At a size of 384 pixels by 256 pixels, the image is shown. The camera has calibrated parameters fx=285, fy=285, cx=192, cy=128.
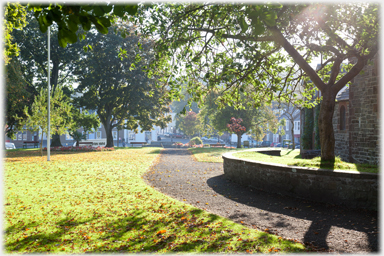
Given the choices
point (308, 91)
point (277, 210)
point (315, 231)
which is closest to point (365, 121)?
point (308, 91)

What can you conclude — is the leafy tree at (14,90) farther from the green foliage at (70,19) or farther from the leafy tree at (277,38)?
the green foliage at (70,19)

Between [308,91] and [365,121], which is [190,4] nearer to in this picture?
[308,91]

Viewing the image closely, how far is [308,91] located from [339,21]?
3.62 meters

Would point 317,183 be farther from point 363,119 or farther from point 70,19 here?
point 363,119

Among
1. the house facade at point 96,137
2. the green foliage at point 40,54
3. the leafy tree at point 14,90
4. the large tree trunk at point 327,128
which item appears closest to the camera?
the large tree trunk at point 327,128

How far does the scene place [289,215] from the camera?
6.61 metres

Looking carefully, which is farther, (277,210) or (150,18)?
(150,18)

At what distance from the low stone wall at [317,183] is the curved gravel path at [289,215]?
0.25m

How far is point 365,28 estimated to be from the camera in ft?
31.1

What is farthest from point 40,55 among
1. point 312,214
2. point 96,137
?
point 96,137

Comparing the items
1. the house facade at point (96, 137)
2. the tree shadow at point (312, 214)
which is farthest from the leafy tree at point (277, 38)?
the house facade at point (96, 137)

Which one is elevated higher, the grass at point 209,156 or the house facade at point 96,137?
the house facade at point 96,137

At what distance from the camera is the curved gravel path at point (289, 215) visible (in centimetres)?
502

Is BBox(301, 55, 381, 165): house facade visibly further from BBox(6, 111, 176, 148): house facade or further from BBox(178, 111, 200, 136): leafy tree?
BBox(178, 111, 200, 136): leafy tree
